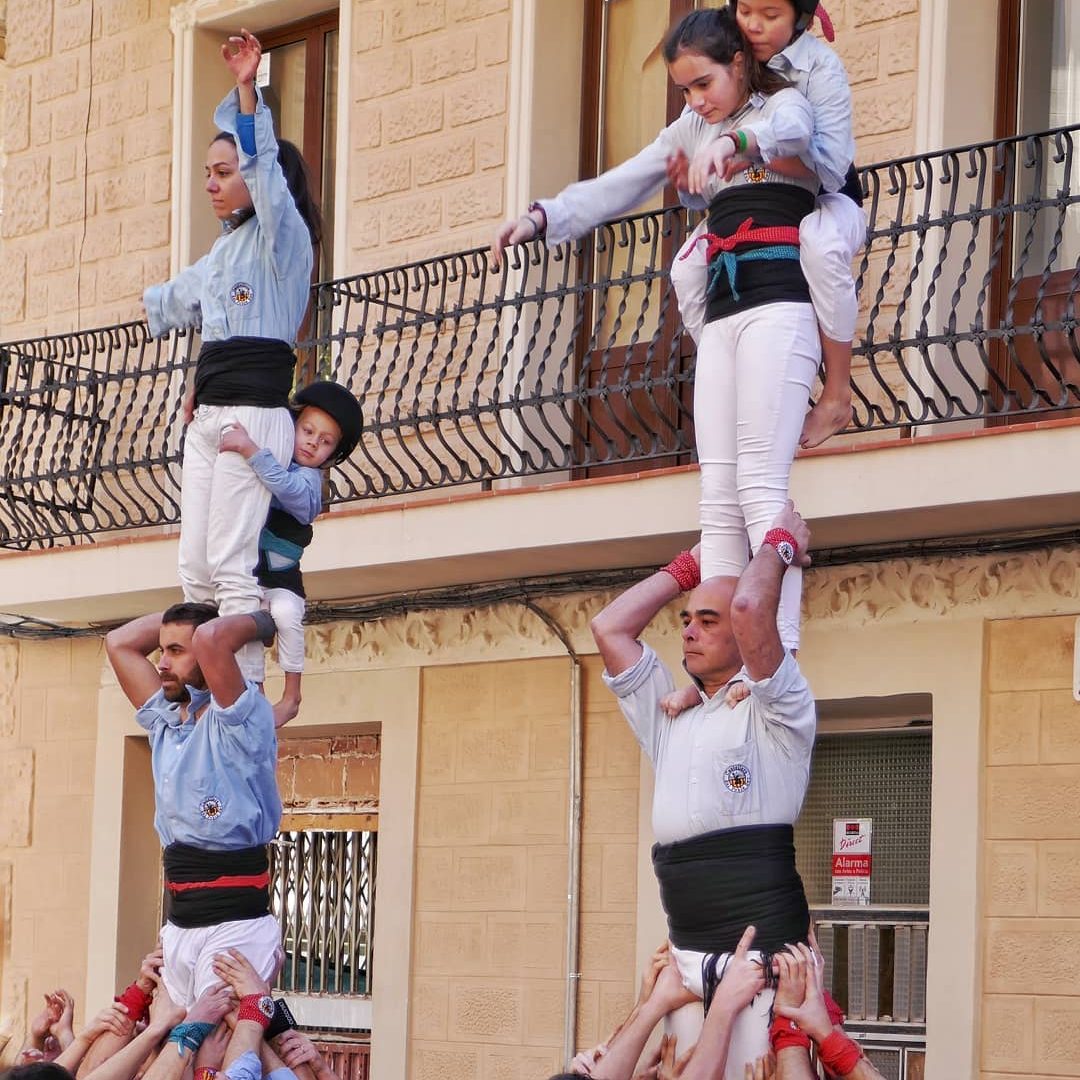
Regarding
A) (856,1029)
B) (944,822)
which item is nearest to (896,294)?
(944,822)

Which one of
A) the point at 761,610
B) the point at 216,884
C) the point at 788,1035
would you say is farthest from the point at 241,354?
the point at 788,1035

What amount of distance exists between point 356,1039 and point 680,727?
5792mm

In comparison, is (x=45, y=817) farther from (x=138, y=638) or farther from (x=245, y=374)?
(x=245, y=374)

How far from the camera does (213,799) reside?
7367 mm

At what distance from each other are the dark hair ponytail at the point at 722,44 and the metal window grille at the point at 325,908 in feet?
20.7

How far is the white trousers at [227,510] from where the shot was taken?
7.47 m

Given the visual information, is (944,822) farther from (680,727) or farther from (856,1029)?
(680,727)

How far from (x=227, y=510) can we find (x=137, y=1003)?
60.4 inches

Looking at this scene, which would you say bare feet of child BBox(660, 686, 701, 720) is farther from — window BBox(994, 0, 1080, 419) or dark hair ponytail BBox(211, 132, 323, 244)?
window BBox(994, 0, 1080, 419)

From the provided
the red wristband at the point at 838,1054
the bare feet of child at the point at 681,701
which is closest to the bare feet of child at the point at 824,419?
the bare feet of child at the point at 681,701

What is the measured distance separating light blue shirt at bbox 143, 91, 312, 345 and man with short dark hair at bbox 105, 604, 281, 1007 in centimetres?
86

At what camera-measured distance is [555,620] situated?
11.4 meters

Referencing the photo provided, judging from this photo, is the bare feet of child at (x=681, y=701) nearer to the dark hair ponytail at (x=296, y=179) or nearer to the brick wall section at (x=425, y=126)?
the dark hair ponytail at (x=296, y=179)

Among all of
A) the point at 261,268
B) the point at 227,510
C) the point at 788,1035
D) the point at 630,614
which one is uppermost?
the point at 261,268
